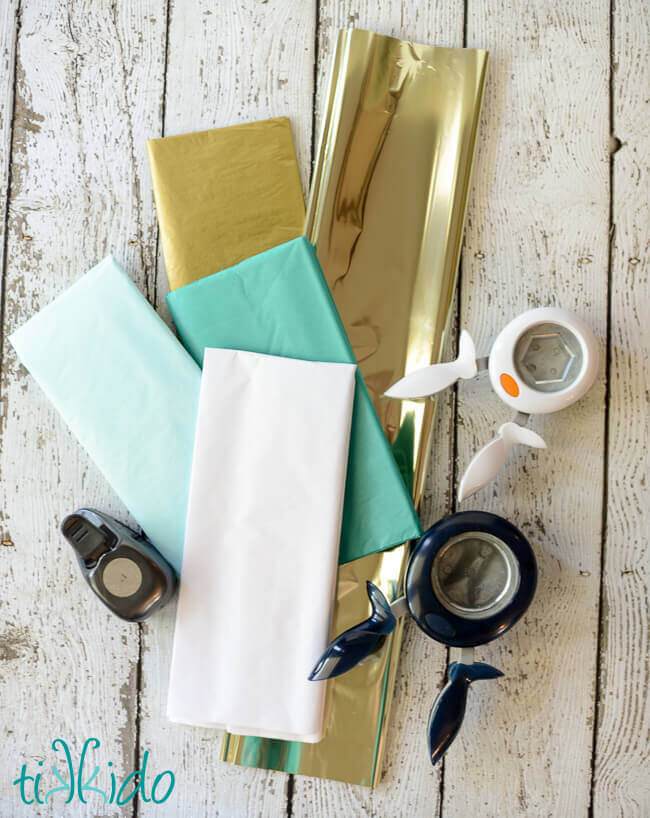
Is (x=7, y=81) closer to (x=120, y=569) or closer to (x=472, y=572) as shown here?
(x=120, y=569)

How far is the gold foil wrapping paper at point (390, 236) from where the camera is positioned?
2.08 feet

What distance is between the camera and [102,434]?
2.14ft

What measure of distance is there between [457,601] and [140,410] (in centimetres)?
34

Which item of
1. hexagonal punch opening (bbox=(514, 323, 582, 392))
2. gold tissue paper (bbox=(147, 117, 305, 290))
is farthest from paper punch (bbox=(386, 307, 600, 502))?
gold tissue paper (bbox=(147, 117, 305, 290))

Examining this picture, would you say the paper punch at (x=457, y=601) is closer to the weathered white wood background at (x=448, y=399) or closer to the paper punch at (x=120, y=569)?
the weathered white wood background at (x=448, y=399)

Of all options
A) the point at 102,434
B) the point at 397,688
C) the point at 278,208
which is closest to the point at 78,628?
the point at 102,434

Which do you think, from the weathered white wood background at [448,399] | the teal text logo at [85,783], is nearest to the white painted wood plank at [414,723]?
the weathered white wood background at [448,399]

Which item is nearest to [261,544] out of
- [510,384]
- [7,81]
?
[510,384]

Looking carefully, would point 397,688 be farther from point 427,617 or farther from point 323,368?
point 323,368

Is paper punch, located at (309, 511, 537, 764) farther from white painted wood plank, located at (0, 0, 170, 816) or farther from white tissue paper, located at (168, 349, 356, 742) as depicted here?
white painted wood plank, located at (0, 0, 170, 816)

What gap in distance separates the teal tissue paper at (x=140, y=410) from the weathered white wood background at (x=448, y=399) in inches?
1.7

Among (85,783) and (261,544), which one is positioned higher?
(261,544)

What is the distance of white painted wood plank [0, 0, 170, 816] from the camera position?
672 mm

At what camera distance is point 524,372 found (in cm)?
60
